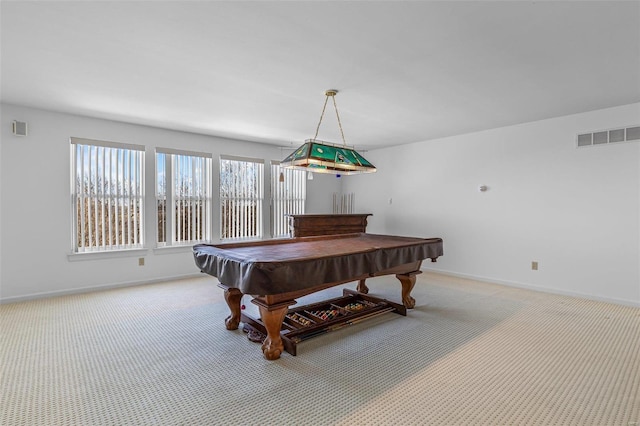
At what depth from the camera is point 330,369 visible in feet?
7.70

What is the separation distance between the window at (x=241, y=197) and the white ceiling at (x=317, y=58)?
1.58m

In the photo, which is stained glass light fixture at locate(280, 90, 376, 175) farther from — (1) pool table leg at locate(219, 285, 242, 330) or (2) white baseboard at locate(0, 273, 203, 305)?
(2) white baseboard at locate(0, 273, 203, 305)

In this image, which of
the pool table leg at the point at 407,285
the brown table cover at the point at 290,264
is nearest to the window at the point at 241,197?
the brown table cover at the point at 290,264

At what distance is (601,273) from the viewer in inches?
159

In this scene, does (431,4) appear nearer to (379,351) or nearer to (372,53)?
(372,53)

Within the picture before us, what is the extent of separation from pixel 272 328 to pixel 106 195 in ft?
11.3

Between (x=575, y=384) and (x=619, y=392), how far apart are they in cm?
22

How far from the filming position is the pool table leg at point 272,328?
2498mm

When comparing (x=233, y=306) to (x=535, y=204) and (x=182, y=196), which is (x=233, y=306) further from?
(x=535, y=204)

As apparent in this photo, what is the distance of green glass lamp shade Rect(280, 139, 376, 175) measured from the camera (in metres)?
3.21

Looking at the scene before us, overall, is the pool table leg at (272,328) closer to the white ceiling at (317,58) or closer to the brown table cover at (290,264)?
the brown table cover at (290,264)

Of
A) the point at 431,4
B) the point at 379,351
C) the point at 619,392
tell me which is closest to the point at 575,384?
the point at 619,392

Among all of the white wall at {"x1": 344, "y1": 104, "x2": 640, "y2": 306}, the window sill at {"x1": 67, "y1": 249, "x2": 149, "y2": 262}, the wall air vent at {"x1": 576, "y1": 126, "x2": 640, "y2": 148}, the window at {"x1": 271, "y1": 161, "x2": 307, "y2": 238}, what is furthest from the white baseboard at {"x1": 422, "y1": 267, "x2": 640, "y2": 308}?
the window sill at {"x1": 67, "y1": 249, "x2": 149, "y2": 262}

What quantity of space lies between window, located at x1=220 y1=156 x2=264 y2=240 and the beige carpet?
2203mm
